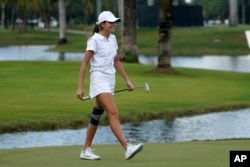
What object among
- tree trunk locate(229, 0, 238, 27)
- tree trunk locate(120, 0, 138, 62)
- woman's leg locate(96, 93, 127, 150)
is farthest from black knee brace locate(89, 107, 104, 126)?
tree trunk locate(229, 0, 238, 27)

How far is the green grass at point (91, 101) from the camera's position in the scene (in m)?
22.9

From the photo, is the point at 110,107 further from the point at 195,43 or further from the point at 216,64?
the point at 195,43

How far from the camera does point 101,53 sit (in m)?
12.9

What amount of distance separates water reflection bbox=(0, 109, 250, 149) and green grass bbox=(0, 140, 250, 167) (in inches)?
170

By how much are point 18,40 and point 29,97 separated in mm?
76695

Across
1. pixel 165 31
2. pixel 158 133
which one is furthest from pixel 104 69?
pixel 165 31

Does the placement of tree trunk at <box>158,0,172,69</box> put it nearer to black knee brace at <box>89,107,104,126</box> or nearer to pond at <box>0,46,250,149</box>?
pond at <box>0,46,250,149</box>

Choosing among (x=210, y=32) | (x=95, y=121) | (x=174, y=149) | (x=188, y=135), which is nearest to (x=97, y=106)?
(x=95, y=121)

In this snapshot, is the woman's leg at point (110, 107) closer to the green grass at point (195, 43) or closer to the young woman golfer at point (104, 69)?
the young woman golfer at point (104, 69)

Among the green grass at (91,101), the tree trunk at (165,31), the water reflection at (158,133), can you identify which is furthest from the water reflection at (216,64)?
the water reflection at (158,133)

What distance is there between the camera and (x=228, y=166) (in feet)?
38.9

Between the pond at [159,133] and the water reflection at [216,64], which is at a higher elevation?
the pond at [159,133]

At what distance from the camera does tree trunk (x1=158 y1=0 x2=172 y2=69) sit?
36.1 m

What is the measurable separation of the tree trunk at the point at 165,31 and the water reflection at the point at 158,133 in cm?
1197
